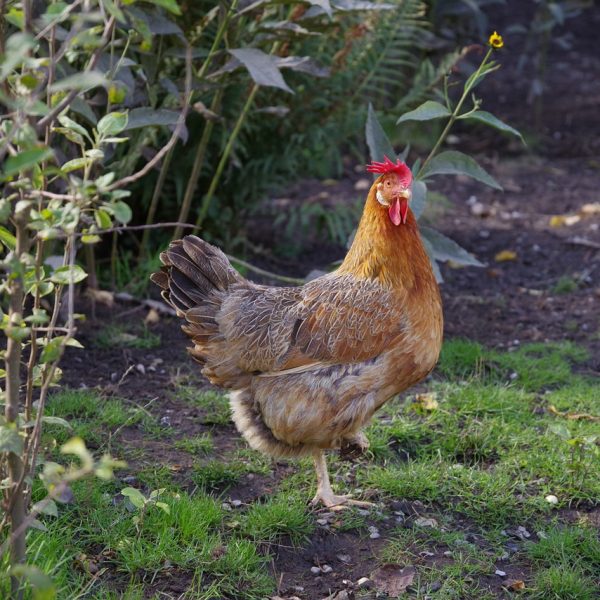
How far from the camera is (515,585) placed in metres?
3.39

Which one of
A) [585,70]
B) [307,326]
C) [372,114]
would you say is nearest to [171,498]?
[307,326]

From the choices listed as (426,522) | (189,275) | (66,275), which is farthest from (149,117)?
(426,522)

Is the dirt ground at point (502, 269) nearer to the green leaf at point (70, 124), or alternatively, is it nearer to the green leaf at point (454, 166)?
the green leaf at point (454, 166)

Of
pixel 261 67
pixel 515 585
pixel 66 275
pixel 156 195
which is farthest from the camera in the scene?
pixel 156 195

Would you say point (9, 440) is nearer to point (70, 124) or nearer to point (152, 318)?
point (70, 124)

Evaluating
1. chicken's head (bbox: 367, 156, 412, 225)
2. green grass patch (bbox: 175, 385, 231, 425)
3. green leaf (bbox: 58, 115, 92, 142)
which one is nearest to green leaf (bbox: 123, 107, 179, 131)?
chicken's head (bbox: 367, 156, 412, 225)

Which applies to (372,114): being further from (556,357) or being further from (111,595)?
(111,595)

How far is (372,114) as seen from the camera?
461cm

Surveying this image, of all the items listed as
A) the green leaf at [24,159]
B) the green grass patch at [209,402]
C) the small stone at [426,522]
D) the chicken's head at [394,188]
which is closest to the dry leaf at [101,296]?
the green grass patch at [209,402]

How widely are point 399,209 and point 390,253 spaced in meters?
0.19

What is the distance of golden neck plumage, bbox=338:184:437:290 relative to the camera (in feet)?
12.5

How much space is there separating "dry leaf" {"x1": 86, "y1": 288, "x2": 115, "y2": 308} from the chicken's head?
89.7 inches

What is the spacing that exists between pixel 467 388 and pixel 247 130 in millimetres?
2271

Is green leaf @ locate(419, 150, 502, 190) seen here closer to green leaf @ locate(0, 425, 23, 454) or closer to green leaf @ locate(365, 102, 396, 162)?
green leaf @ locate(365, 102, 396, 162)
